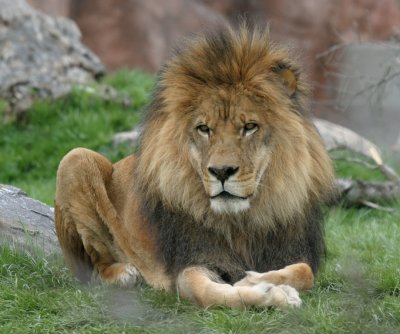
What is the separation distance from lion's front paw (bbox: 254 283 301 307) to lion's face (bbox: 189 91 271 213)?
0.43m

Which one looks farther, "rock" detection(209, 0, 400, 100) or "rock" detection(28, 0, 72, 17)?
"rock" detection(209, 0, 400, 100)

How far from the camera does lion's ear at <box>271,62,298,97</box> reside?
17.6ft

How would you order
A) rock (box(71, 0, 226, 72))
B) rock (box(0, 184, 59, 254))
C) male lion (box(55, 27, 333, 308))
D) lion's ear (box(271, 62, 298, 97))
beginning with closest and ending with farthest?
male lion (box(55, 27, 333, 308)) < lion's ear (box(271, 62, 298, 97)) < rock (box(0, 184, 59, 254)) < rock (box(71, 0, 226, 72))

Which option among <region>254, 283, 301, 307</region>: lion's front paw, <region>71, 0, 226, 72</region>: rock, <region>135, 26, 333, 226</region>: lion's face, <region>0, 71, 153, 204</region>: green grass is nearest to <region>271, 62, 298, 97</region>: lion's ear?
<region>135, 26, 333, 226</region>: lion's face

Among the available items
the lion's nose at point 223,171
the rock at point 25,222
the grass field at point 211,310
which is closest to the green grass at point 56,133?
the rock at point 25,222

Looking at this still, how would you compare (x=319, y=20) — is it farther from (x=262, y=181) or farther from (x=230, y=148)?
(x=230, y=148)

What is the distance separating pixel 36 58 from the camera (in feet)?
40.2

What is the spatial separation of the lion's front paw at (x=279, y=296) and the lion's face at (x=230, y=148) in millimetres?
428

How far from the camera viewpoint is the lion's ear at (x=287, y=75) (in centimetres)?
536

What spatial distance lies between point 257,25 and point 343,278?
1.54m

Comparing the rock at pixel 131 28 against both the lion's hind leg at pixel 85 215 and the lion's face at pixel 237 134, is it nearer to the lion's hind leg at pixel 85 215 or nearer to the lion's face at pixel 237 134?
the lion's hind leg at pixel 85 215

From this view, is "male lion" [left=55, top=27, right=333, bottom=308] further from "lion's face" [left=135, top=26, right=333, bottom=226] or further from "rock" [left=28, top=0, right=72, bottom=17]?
"rock" [left=28, top=0, right=72, bottom=17]

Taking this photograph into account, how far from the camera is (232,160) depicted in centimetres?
499

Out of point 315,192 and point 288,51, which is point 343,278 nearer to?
point 315,192
